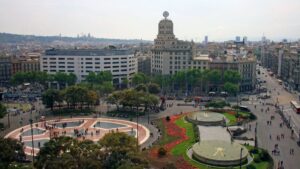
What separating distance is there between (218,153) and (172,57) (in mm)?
94563

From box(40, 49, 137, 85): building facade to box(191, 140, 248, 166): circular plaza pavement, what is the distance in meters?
93.2

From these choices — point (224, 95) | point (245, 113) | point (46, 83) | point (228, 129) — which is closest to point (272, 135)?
point (228, 129)

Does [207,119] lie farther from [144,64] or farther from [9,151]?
[144,64]

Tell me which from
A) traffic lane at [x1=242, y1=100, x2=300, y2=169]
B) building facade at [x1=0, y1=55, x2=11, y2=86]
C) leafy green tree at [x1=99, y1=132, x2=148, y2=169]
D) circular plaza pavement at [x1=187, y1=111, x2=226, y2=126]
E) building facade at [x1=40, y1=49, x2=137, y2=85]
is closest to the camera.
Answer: leafy green tree at [x1=99, y1=132, x2=148, y2=169]

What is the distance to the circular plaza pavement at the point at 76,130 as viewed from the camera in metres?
72.8

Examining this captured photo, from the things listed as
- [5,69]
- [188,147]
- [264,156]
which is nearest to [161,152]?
[188,147]

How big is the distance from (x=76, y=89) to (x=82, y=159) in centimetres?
5268

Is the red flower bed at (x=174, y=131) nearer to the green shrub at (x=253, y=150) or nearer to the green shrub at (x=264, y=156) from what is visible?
the green shrub at (x=253, y=150)

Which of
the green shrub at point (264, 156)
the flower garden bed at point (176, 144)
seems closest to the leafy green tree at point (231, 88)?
the flower garden bed at point (176, 144)

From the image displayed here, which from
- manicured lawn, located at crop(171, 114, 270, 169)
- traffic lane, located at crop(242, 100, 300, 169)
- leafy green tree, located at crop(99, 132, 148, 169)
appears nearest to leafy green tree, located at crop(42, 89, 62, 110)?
manicured lawn, located at crop(171, 114, 270, 169)

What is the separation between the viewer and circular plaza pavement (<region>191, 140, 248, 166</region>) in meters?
55.8

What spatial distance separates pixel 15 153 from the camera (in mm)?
51125

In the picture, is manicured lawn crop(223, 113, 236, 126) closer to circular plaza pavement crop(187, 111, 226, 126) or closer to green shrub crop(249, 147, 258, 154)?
circular plaza pavement crop(187, 111, 226, 126)

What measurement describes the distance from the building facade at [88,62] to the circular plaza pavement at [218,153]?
306 ft
